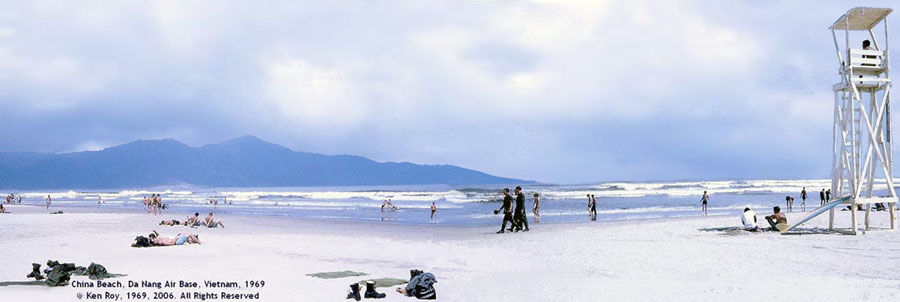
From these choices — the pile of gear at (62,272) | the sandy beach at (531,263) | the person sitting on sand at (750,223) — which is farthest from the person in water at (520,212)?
the pile of gear at (62,272)

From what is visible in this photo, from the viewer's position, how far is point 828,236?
20.0 meters

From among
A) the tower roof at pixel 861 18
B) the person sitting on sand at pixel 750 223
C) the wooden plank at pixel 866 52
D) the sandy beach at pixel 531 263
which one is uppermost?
the tower roof at pixel 861 18

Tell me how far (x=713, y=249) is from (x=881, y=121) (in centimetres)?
825

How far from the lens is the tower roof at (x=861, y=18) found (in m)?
19.4

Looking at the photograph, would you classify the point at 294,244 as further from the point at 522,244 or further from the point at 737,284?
the point at 737,284

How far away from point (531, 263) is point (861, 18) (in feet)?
43.0

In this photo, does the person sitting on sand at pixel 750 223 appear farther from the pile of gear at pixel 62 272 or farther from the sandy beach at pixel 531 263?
the pile of gear at pixel 62 272

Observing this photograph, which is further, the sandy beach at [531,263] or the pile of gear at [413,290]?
the sandy beach at [531,263]

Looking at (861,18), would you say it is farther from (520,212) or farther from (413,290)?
(413,290)

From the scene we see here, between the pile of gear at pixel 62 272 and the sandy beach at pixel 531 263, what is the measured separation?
0.72 feet

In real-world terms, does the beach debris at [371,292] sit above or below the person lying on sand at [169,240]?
below

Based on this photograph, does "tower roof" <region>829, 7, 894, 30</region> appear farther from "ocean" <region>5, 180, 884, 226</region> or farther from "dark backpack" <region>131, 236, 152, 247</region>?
"dark backpack" <region>131, 236, 152, 247</region>

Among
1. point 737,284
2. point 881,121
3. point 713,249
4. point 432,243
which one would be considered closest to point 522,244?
point 432,243

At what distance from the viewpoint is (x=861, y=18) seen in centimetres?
1980
